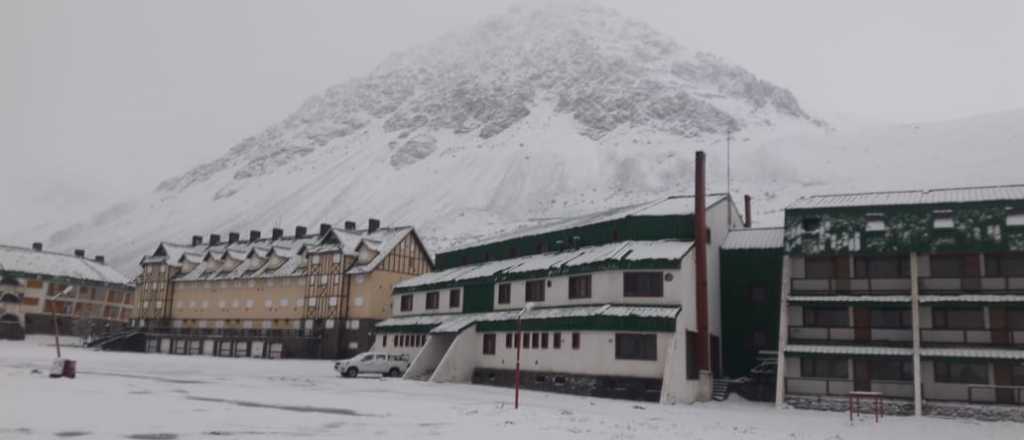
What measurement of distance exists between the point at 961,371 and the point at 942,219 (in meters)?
7.74

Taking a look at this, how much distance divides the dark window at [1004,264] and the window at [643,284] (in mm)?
16272

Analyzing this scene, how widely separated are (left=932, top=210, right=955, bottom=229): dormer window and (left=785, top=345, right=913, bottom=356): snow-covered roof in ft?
22.1

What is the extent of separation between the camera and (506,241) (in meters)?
59.0

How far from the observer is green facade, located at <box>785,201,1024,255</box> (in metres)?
38.3

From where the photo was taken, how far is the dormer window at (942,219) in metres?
39.3

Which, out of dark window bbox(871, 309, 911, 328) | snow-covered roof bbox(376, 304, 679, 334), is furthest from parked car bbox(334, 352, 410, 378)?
dark window bbox(871, 309, 911, 328)

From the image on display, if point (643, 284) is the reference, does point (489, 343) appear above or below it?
below

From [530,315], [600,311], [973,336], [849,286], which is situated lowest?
[973,336]

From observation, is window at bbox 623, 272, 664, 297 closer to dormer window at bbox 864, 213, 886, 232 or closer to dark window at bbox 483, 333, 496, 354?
dark window at bbox 483, 333, 496, 354

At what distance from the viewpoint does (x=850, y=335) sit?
1614 inches

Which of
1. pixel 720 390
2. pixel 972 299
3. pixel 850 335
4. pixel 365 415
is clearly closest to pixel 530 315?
Answer: pixel 720 390

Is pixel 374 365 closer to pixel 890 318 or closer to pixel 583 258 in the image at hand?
pixel 583 258

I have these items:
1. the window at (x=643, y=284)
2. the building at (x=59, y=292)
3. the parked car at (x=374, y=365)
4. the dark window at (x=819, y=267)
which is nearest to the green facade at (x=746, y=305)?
the dark window at (x=819, y=267)

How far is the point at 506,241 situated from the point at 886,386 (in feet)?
94.4
